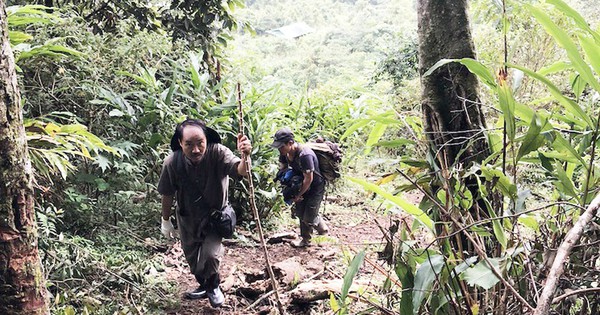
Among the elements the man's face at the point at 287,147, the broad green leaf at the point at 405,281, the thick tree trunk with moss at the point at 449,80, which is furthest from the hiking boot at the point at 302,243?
the broad green leaf at the point at 405,281

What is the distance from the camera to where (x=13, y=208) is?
5.50 feet

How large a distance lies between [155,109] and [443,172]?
13.8 feet

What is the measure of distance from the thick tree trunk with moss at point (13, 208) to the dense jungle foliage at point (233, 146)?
778 millimetres

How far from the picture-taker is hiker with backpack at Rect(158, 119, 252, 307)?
12.0 ft

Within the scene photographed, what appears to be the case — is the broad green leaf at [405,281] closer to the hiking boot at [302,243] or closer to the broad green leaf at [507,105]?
the broad green leaf at [507,105]

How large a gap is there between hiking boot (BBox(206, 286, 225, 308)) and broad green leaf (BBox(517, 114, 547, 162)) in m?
3.08

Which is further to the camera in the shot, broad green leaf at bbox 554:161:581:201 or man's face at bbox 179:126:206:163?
man's face at bbox 179:126:206:163

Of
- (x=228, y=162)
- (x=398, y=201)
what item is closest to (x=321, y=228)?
(x=228, y=162)

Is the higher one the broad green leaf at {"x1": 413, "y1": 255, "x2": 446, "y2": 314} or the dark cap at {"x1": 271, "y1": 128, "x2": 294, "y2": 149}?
the dark cap at {"x1": 271, "y1": 128, "x2": 294, "y2": 149}

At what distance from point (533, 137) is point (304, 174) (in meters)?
3.61

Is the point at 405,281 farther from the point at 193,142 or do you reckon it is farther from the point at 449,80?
the point at 193,142

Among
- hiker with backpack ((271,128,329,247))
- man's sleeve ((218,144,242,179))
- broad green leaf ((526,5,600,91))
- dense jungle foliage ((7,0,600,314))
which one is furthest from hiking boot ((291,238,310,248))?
broad green leaf ((526,5,600,91))

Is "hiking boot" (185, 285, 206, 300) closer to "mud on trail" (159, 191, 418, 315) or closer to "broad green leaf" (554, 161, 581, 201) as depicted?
"mud on trail" (159, 191, 418, 315)

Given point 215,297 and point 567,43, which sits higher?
point 567,43
